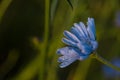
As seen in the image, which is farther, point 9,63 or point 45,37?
point 9,63

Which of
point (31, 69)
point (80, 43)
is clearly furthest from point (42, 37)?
point (80, 43)

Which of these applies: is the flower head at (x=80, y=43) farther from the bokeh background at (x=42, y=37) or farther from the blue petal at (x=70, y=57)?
the bokeh background at (x=42, y=37)

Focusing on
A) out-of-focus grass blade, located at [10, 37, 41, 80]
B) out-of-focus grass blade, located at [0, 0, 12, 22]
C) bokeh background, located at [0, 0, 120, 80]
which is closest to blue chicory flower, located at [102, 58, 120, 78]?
bokeh background, located at [0, 0, 120, 80]

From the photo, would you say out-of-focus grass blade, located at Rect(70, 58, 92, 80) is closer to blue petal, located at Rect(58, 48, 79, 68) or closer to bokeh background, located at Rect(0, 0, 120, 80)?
bokeh background, located at Rect(0, 0, 120, 80)

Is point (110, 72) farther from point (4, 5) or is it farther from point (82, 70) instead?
point (4, 5)

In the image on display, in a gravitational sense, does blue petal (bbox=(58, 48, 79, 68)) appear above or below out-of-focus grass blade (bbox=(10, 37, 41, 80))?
below

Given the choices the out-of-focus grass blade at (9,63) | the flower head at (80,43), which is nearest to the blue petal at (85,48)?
the flower head at (80,43)

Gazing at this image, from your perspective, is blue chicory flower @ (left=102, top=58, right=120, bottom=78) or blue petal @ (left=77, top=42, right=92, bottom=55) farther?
blue chicory flower @ (left=102, top=58, right=120, bottom=78)
